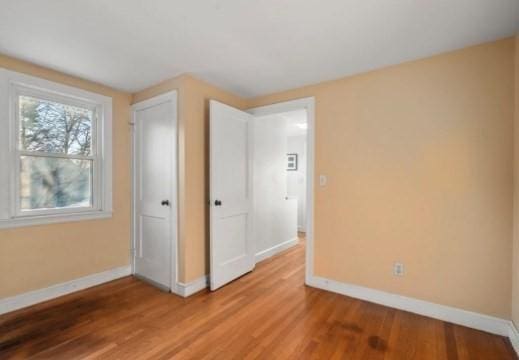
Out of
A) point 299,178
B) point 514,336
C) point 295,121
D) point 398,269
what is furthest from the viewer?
point 299,178

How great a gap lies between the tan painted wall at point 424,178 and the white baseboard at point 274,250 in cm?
106

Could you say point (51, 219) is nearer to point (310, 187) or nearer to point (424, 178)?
point (310, 187)

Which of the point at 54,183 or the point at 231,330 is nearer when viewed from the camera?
the point at 231,330

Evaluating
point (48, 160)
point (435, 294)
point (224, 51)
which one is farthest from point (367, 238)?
point (48, 160)

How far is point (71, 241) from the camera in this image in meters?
2.60

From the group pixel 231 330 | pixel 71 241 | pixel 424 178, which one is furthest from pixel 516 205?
pixel 71 241

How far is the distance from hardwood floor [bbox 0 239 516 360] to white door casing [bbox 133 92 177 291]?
13.6 inches

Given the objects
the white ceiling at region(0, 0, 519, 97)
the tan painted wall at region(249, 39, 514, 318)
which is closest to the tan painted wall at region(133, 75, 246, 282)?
the white ceiling at region(0, 0, 519, 97)

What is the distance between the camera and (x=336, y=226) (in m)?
2.64

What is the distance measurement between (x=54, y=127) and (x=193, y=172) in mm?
1511

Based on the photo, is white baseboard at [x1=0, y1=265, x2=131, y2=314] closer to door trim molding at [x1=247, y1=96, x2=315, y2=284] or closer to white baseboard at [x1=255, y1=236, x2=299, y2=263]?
white baseboard at [x1=255, y1=236, x2=299, y2=263]

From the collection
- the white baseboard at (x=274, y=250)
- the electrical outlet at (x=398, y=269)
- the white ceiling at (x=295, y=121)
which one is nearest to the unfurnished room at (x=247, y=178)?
the electrical outlet at (x=398, y=269)

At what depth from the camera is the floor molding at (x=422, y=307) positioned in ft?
6.30

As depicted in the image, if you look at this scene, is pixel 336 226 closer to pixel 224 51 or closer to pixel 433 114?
pixel 433 114
